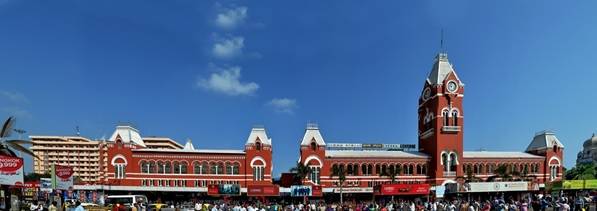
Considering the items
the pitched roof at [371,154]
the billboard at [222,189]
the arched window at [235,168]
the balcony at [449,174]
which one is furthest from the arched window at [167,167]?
the balcony at [449,174]

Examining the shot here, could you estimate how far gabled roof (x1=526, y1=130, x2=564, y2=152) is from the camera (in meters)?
82.9

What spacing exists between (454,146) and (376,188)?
17.4 metres

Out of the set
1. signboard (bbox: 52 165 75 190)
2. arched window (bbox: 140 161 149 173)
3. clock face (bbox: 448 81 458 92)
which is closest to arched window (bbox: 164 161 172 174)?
arched window (bbox: 140 161 149 173)

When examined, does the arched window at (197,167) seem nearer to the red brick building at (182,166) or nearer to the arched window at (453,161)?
the red brick building at (182,166)

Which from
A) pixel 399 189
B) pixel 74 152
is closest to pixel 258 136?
pixel 399 189

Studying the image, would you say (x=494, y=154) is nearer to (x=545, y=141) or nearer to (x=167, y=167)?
(x=545, y=141)

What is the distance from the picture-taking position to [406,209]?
1510 inches

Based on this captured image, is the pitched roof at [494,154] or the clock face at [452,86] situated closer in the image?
the clock face at [452,86]

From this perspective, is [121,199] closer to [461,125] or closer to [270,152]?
[270,152]

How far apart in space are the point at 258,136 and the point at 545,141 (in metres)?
46.8

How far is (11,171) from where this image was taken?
28531 mm

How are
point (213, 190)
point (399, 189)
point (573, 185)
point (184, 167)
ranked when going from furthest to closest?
point (184, 167), point (573, 185), point (399, 189), point (213, 190)

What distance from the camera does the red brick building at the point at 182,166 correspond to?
226 feet

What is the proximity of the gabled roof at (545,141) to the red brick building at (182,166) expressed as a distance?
4502cm
